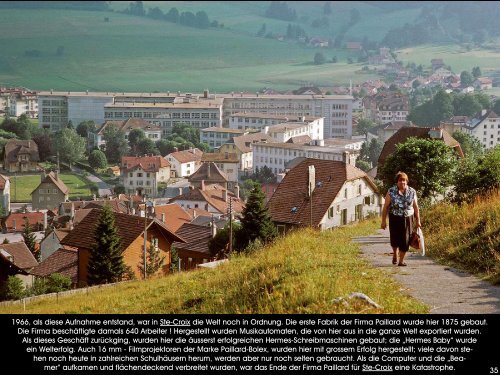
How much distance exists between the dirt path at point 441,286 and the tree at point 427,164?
19.0ft

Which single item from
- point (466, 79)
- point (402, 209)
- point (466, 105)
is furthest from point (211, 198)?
point (466, 79)

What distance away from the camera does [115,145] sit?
6531cm

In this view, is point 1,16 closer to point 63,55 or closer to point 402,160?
point 63,55

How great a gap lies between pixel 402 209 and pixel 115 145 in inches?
2354

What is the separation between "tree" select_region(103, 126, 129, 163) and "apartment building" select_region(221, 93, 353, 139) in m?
16.1

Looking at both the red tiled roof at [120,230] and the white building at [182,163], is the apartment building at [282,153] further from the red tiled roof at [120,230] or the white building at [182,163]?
the red tiled roof at [120,230]

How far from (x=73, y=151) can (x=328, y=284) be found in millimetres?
55826

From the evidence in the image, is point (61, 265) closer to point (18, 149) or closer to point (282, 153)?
point (282, 153)

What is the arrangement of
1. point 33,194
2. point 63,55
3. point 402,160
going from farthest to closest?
point 63,55, point 33,194, point 402,160

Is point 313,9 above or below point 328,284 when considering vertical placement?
above

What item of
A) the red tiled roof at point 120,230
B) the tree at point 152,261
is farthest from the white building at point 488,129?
the tree at point 152,261

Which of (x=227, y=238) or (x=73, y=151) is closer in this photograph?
(x=227, y=238)
